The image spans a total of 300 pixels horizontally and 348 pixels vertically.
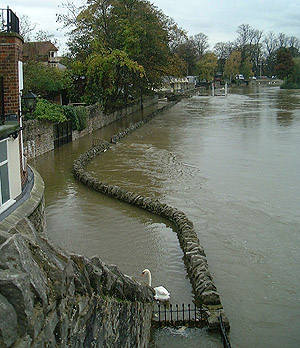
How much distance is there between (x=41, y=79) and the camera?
3322cm

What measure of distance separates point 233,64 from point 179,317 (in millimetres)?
124911

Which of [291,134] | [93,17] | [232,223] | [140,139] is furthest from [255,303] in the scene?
[93,17]

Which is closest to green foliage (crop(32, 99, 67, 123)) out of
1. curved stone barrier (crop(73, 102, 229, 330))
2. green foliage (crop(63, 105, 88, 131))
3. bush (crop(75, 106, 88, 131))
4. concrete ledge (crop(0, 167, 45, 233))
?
green foliage (crop(63, 105, 88, 131))

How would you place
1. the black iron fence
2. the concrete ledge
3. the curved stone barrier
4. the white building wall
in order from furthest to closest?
the white building wall, the curved stone barrier, the concrete ledge, the black iron fence

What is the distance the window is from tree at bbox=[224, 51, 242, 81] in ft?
402

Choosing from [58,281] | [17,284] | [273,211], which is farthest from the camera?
[273,211]

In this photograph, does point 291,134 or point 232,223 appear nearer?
point 232,223

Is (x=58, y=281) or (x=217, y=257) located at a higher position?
(x=58, y=281)

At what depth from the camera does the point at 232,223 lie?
1495cm

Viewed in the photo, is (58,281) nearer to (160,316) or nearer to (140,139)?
(160,316)

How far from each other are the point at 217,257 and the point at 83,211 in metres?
5.90

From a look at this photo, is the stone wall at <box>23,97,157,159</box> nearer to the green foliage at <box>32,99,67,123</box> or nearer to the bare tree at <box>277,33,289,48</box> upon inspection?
the green foliage at <box>32,99,67,123</box>

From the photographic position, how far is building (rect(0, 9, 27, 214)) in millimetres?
10188

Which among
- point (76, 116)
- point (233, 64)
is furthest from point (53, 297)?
point (233, 64)
